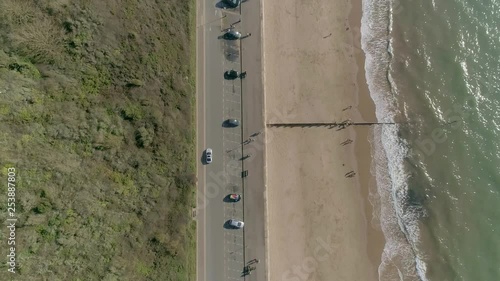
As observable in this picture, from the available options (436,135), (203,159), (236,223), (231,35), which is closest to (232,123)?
(203,159)

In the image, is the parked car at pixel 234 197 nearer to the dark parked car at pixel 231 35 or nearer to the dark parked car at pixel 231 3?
the dark parked car at pixel 231 35

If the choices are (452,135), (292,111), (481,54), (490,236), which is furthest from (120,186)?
(481,54)

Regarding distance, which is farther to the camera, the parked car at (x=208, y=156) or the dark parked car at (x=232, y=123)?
the dark parked car at (x=232, y=123)

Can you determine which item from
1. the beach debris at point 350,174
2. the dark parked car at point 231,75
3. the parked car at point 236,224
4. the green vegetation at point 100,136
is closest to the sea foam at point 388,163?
the beach debris at point 350,174

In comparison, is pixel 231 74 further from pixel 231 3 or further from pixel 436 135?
pixel 436 135

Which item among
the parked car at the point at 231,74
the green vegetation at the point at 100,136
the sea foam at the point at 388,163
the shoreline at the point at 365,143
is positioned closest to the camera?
the green vegetation at the point at 100,136

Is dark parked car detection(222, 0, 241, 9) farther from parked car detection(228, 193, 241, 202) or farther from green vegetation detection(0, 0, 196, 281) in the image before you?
parked car detection(228, 193, 241, 202)
